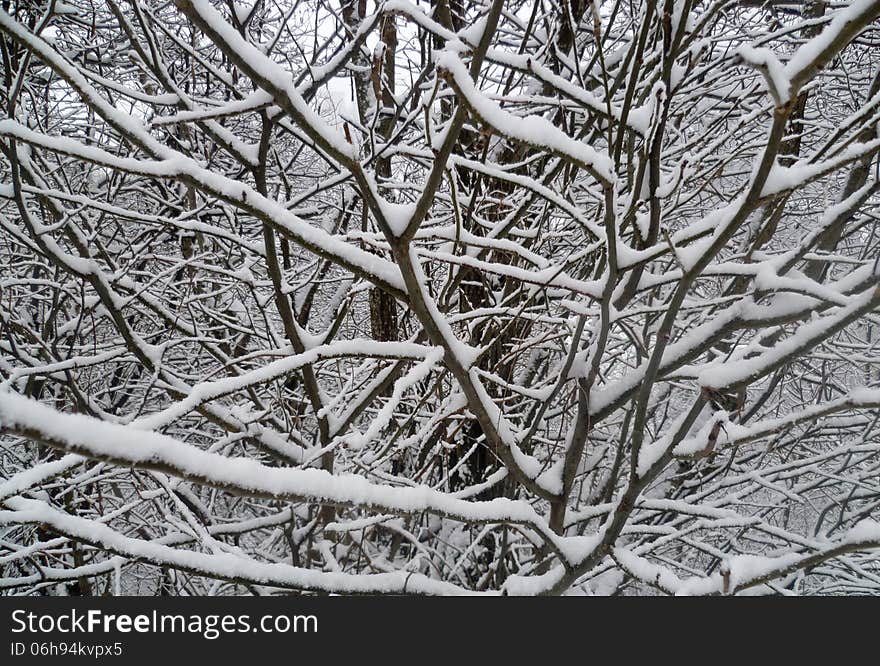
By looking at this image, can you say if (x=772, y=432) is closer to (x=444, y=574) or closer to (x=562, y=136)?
(x=562, y=136)

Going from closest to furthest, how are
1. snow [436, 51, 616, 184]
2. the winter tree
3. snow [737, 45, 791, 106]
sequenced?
snow [737, 45, 791, 106], snow [436, 51, 616, 184], the winter tree

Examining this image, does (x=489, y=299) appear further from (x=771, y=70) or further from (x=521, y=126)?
(x=771, y=70)

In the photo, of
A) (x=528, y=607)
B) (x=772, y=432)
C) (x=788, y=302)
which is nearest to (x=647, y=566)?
(x=528, y=607)

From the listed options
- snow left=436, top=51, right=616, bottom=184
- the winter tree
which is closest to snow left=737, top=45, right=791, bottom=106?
the winter tree

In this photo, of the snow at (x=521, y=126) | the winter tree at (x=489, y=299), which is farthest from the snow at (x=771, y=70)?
the snow at (x=521, y=126)

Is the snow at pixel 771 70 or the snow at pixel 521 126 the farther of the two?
the snow at pixel 521 126

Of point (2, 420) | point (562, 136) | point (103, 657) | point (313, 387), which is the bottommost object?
point (103, 657)

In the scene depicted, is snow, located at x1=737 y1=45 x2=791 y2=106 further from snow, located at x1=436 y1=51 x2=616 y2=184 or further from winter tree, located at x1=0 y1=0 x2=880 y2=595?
snow, located at x1=436 y1=51 x2=616 y2=184

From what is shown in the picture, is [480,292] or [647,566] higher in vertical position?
[480,292]

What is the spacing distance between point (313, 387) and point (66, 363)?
41.0 inches

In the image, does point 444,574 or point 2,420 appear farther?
point 444,574

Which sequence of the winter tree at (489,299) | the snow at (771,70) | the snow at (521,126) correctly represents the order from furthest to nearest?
the winter tree at (489,299), the snow at (521,126), the snow at (771,70)

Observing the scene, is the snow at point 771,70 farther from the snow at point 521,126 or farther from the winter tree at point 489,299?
the snow at point 521,126

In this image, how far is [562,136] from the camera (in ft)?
3.89
